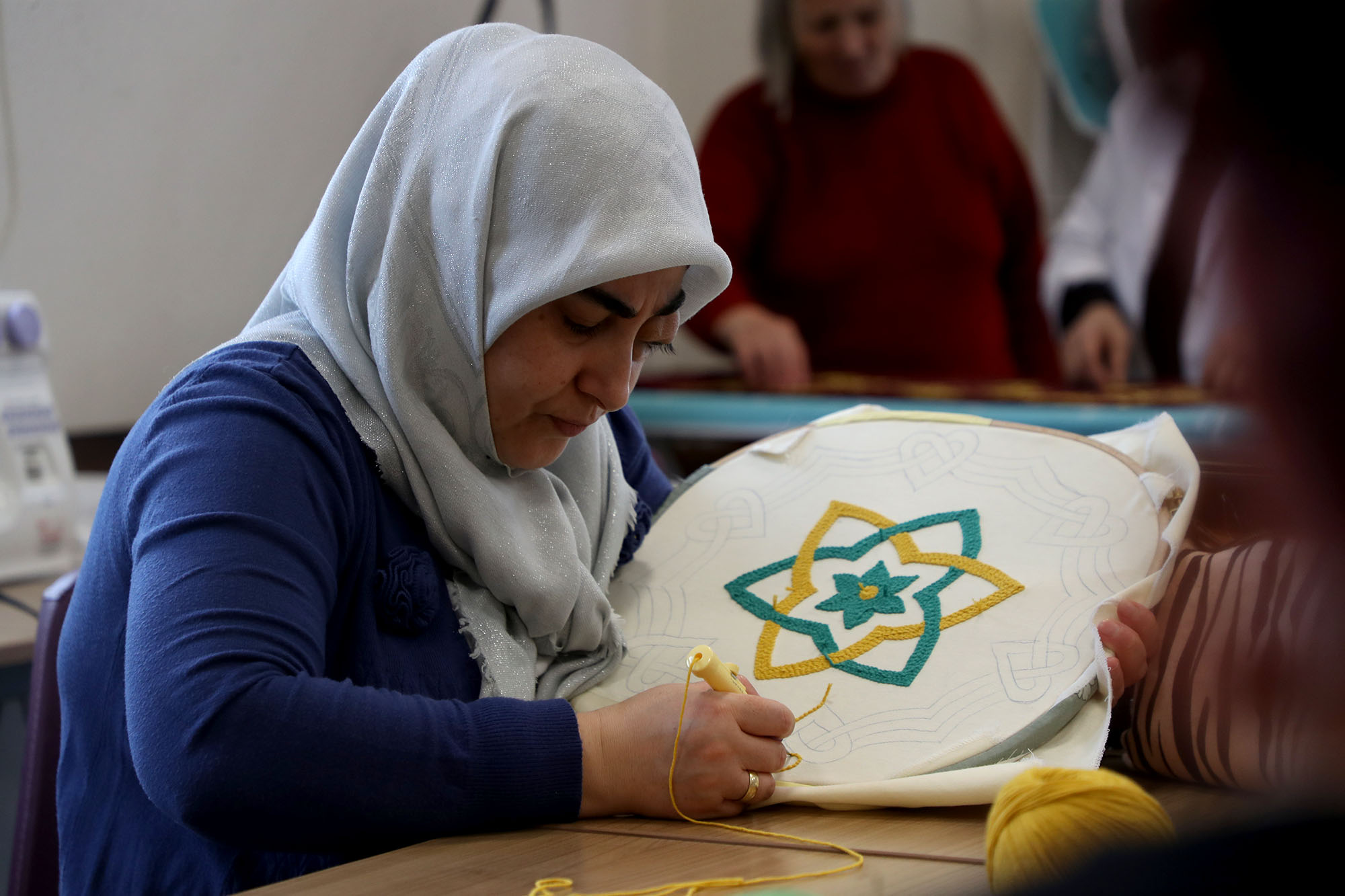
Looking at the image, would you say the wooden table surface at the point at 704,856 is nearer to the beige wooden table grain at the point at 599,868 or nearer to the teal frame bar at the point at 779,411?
the beige wooden table grain at the point at 599,868

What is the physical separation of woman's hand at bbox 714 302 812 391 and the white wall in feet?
3.38

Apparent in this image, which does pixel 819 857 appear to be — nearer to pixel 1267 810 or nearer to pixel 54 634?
pixel 1267 810

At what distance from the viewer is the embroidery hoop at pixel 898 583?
927 millimetres

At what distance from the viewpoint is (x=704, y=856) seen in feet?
2.74

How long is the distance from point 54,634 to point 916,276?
7.93ft

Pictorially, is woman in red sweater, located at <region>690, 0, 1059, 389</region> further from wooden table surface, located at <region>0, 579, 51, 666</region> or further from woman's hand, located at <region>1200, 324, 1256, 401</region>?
woman's hand, located at <region>1200, 324, 1256, 401</region>

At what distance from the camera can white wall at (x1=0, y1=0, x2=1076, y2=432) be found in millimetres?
2260

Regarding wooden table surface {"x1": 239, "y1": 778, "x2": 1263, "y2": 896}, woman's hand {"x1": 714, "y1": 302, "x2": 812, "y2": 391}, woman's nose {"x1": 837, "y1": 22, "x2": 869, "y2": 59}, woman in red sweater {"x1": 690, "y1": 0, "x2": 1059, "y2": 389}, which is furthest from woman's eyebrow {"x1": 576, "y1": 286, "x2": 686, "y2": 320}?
woman's nose {"x1": 837, "y1": 22, "x2": 869, "y2": 59}

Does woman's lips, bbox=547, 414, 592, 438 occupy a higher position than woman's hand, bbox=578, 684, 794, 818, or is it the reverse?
woman's lips, bbox=547, 414, 592, 438

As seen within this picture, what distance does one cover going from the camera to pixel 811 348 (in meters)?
3.32

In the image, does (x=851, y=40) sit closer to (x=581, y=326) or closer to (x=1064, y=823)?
(x=581, y=326)

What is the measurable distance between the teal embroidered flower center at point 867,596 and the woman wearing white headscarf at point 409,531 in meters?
0.17

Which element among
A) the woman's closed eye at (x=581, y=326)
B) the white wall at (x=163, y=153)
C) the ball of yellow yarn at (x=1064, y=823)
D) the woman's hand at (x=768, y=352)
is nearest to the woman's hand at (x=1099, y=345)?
the woman's hand at (x=768, y=352)

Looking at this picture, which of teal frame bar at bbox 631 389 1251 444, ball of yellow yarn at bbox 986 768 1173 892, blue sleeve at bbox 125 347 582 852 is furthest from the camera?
teal frame bar at bbox 631 389 1251 444
